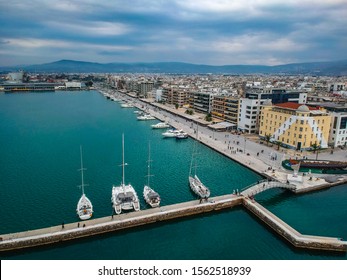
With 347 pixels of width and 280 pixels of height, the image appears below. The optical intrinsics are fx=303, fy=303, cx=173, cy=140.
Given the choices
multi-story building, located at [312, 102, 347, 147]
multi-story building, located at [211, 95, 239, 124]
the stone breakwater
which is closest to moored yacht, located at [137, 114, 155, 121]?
multi-story building, located at [211, 95, 239, 124]

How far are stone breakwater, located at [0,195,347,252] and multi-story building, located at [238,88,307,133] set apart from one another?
37.9 metres

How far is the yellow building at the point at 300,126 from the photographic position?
179ft

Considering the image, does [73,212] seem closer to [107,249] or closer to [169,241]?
[107,249]

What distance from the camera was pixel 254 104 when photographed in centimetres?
6969

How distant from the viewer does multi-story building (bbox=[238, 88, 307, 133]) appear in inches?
2753

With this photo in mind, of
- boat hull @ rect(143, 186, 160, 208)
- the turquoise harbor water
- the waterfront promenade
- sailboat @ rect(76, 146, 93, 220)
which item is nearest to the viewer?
the turquoise harbor water

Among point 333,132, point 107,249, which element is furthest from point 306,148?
point 107,249

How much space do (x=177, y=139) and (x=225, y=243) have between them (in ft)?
143

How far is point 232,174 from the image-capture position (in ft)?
150

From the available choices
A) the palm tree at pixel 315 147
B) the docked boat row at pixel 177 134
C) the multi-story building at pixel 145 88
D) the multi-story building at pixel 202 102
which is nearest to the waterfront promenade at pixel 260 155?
the palm tree at pixel 315 147

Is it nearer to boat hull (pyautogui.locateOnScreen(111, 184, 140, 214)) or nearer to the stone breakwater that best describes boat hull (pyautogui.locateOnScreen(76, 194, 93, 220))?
the stone breakwater

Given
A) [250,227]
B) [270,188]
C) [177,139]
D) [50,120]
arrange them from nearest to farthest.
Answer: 1. [250,227]
2. [270,188]
3. [177,139]
4. [50,120]

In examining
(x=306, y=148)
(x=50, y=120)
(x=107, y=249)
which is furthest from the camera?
(x=50, y=120)

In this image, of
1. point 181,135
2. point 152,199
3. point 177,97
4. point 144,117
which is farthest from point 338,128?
point 177,97
